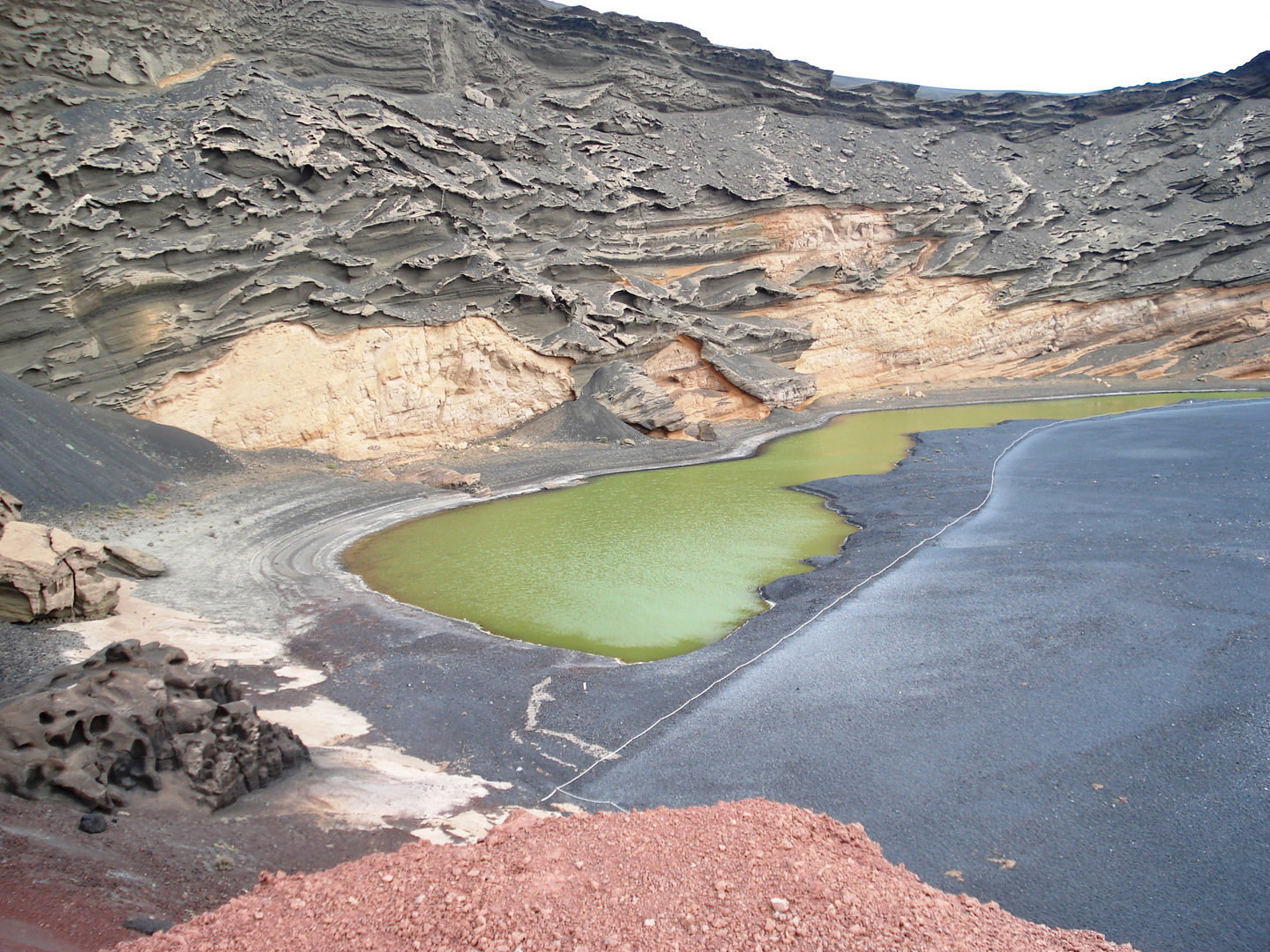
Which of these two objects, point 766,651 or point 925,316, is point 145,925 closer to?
point 766,651

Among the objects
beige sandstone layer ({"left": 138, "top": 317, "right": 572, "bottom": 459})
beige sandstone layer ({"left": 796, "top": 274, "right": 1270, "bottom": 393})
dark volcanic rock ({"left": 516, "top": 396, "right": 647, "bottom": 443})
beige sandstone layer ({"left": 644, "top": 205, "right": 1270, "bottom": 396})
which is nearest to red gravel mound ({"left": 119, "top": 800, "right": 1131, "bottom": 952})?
beige sandstone layer ({"left": 138, "top": 317, "right": 572, "bottom": 459})

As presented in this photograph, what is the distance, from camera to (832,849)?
4172 mm

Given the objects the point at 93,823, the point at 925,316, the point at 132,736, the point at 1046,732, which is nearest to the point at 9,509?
the point at 132,736

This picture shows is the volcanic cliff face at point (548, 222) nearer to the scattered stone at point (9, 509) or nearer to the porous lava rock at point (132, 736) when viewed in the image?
the scattered stone at point (9, 509)

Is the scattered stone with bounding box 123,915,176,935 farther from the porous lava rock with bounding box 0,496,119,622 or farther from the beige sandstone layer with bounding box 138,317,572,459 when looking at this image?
the beige sandstone layer with bounding box 138,317,572,459

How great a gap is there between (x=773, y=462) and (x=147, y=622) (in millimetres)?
16307

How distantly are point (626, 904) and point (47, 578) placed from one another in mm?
7530

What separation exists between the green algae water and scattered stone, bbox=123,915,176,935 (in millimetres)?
6063

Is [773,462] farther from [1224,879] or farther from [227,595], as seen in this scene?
[1224,879]

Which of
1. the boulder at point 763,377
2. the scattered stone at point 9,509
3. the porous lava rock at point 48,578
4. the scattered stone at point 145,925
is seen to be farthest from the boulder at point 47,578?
the boulder at point 763,377

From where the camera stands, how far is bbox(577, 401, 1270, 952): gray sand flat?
14.5 feet

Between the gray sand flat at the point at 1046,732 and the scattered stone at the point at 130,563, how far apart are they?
8176 millimetres

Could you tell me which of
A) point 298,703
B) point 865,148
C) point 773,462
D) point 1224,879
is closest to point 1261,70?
point 865,148

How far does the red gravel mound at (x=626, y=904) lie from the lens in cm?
327
